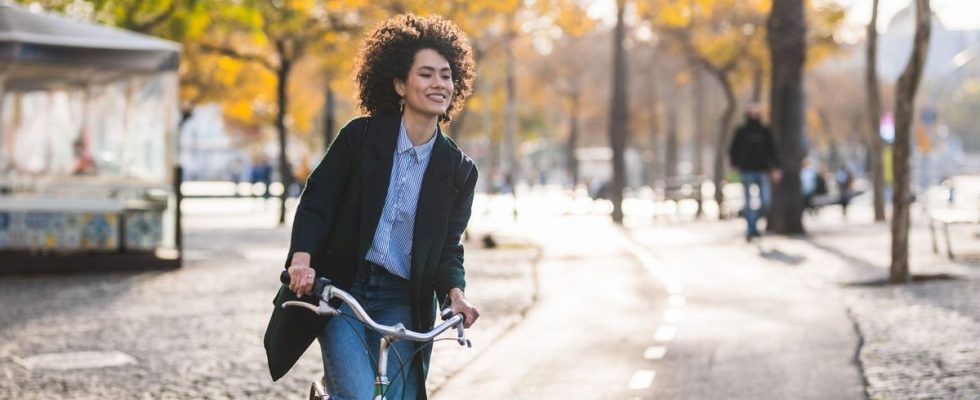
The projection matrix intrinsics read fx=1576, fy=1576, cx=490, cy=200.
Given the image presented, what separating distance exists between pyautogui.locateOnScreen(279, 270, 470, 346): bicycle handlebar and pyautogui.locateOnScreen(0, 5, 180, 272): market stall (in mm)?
13670

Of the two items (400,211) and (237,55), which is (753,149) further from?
(400,211)

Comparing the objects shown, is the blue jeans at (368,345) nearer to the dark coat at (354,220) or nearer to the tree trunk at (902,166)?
the dark coat at (354,220)

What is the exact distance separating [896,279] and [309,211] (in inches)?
425

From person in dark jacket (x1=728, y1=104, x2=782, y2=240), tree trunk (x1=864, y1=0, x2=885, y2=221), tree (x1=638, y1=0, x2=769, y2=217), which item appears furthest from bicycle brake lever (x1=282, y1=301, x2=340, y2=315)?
tree (x1=638, y1=0, x2=769, y2=217)

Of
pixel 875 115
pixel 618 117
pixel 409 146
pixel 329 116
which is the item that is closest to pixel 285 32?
pixel 618 117

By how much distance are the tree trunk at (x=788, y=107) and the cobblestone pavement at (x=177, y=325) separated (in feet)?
14.7

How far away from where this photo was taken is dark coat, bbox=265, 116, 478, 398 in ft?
14.7

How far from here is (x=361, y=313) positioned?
404cm

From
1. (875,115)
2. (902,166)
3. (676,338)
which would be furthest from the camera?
(875,115)

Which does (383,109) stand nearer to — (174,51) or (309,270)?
(309,270)

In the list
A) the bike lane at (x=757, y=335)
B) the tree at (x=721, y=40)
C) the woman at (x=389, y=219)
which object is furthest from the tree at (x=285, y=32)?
the woman at (x=389, y=219)

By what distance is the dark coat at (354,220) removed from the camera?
4492 mm

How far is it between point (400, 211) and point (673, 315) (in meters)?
7.51

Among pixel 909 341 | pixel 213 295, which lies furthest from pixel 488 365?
pixel 213 295
